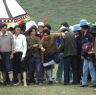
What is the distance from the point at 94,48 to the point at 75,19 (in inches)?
946

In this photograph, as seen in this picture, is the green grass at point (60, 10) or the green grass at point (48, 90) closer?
the green grass at point (48, 90)

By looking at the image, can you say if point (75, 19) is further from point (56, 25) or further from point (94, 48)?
point (94, 48)

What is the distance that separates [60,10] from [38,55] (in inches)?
1031

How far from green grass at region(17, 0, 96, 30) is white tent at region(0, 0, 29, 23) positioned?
16.1 meters

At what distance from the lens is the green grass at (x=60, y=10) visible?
38.6m

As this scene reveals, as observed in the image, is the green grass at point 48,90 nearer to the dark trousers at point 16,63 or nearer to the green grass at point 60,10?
the dark trousers at point 16,63

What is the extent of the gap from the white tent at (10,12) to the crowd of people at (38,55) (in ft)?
10.5

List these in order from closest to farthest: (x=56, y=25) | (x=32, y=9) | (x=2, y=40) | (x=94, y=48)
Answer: (x=94, y=48) → (x=2, y=40) → (x=56, y=25) → (x=32, y=9)

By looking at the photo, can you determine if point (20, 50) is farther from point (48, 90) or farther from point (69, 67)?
point (48, 90)

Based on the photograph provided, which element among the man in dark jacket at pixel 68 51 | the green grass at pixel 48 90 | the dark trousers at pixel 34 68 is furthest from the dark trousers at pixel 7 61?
the man in dark jacket at pixel 68 51

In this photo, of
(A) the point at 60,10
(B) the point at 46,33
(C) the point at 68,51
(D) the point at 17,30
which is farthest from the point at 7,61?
(A) the point at 60,10

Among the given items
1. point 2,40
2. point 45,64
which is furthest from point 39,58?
point 2,40

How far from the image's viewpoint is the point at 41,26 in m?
16.6

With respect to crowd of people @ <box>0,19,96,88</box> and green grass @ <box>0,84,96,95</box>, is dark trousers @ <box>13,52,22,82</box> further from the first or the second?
green grass @ <box>0,84,96,95</box>
